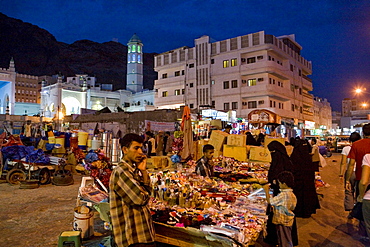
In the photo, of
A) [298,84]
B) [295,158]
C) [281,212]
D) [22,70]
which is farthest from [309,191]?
[22,70]

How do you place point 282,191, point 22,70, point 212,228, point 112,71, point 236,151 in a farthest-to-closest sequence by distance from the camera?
point 112,71
point 22,70
point 236,151
point 282,191
point 212,228

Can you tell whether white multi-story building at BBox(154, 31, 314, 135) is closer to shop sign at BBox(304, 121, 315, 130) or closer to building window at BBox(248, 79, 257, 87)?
building window at BBox(248, 79, 257, 87)

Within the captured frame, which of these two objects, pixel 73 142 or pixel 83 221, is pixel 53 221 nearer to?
pixel 83 221

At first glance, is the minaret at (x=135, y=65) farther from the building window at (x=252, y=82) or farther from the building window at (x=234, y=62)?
the building window at (x=252, y=82)

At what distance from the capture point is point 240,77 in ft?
103

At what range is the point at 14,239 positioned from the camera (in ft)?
14.3

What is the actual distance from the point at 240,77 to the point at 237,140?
24.1 meters

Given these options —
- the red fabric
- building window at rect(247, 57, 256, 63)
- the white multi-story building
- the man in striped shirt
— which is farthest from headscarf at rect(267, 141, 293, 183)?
building window at rect(247, 57, 256, 63)

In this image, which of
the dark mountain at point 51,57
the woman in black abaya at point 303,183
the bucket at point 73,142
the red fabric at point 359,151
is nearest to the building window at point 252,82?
the bucket at point 73,142

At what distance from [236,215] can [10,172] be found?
845 centimetres

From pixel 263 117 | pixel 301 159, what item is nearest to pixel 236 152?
pixel 301 159

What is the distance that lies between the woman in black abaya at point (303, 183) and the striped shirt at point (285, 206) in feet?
7.45

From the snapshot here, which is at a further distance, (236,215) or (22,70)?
(22,70)

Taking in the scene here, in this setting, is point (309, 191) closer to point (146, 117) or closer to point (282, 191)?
point (282, 191)
